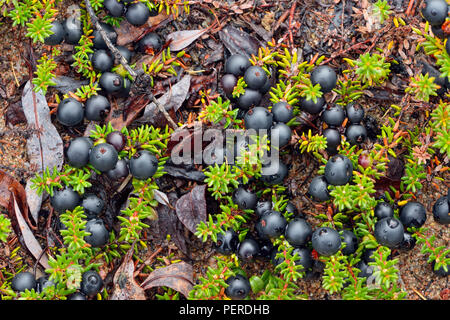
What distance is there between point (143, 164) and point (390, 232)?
Answer: 2.53 m

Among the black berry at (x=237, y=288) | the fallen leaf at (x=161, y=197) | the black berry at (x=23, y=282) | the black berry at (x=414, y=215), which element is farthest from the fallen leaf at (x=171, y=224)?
the black berry at (x=414, y=215)

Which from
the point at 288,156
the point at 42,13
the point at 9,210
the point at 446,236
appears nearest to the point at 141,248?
the point at 9,210

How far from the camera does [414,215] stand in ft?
15.9

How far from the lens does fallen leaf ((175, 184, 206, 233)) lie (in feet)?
16.9

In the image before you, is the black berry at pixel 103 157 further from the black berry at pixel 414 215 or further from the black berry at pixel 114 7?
the black berry at pixel 414 215

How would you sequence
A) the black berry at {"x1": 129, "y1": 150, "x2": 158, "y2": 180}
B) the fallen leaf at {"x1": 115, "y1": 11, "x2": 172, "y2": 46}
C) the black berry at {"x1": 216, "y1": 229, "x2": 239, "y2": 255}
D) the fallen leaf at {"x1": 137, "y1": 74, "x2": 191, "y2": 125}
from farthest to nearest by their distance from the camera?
the fallen leaf at {"x1": 115, "y1": 11, "x2": 172, "y2": 46} < the fallen leaf at {"x1": 137, "y1": 74, "x2": 191, "y2": 125} < the black berry at {"x1": 216, "y1": 229, "x2": 239, "y2": 255} < the black berry at {"x1": 129, "y1": 150, "x2": 158, "y2": 180}

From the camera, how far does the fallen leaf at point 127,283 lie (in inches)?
199

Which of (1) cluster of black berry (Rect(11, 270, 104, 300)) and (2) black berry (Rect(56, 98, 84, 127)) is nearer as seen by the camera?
(1) cluster of black berry (Rect(11, 270, 104, 300))

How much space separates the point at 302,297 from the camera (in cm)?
494

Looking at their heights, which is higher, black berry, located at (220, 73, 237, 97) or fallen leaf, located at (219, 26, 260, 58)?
fallen leaf, located at (219, 26, 260, 58)

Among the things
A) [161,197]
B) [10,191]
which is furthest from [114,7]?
[10,191]

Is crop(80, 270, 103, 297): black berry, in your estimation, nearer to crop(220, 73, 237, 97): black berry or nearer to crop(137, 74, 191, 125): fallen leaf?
crop(137, 74, 191, 125): fallen leaf

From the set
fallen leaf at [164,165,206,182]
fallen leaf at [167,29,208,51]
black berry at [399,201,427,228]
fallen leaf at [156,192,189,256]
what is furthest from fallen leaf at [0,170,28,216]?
black berry at [399,201,427,228]

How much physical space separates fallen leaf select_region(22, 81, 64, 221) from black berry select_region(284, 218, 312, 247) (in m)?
2.62
